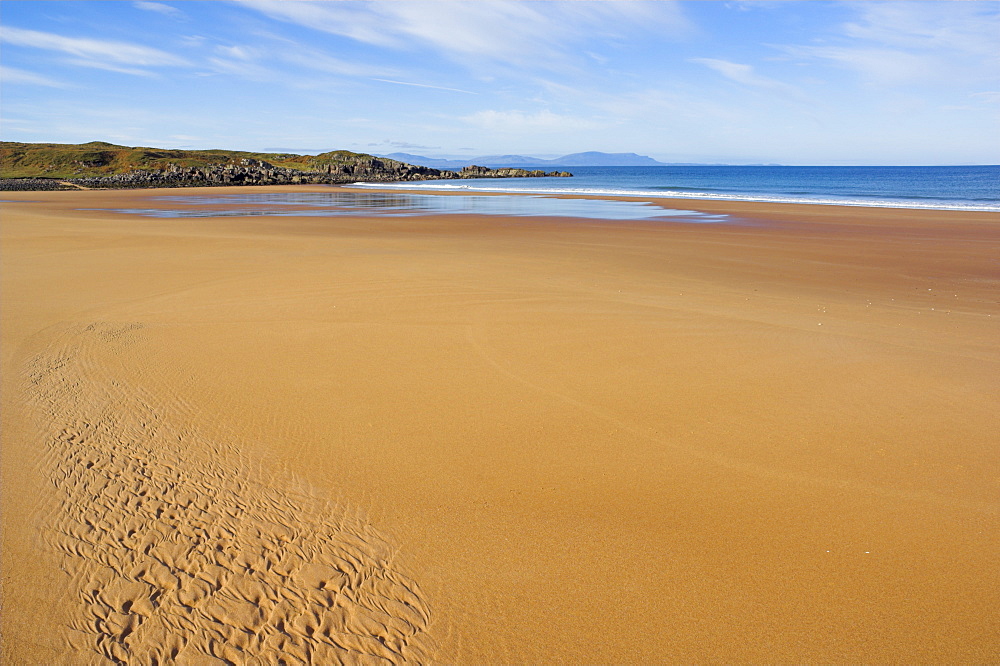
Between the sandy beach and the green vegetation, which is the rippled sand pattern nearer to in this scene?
the sandy beach

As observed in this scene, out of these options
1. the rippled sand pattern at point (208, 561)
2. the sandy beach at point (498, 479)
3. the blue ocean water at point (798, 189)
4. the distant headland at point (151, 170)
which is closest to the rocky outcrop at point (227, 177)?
the distant headland at point (151, 170)

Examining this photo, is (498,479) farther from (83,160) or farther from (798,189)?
(83,160)

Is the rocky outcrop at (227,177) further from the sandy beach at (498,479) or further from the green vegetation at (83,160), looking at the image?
the sandy beach at (498,479)

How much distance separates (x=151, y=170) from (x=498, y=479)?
85.4 m

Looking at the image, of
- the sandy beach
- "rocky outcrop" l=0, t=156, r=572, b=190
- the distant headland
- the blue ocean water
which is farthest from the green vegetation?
the sandy beach

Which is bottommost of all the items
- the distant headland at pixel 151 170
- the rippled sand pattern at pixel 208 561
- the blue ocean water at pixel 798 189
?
the rippled sand pattern at pixel 208 561

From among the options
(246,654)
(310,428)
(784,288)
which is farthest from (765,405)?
(784,288)

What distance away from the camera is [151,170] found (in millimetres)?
75750

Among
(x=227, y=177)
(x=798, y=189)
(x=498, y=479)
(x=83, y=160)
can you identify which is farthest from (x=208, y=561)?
(x=83, y=160)

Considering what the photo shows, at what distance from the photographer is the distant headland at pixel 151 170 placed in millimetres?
63281

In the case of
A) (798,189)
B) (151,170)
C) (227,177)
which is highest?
(151,170)

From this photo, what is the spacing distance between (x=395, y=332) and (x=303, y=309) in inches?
83.7

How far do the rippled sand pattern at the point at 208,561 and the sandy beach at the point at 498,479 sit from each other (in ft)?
0.06

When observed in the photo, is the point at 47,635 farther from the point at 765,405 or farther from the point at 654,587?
the point at 765,405
